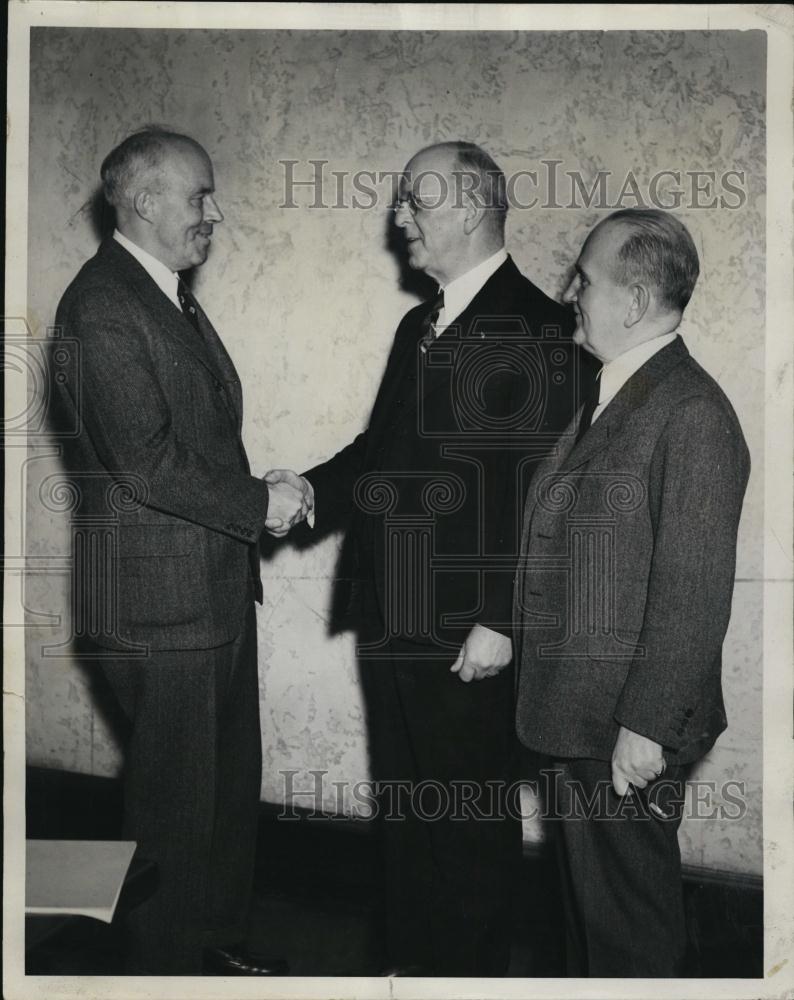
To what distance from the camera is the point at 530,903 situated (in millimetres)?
2686

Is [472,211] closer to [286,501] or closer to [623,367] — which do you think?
[623,367]

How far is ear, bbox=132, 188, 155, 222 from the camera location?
267 centimetres

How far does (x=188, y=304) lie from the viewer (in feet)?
8.88

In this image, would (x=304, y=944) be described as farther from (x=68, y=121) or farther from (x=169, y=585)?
(x=68, y=121)

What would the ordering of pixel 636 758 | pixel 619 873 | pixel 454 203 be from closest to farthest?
1. pixel 636 758
2. pixel 619 873
3. pixel 454 203

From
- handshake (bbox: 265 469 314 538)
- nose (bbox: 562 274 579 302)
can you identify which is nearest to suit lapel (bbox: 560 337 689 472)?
nose (bbox: 562 274 579 302)

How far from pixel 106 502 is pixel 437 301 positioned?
89 cm

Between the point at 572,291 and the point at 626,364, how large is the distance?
0.74 ft

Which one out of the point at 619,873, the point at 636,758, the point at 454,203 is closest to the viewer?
the point at 636,758

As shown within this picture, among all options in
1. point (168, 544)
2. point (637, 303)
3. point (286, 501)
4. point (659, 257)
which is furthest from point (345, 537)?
point (659, 257)

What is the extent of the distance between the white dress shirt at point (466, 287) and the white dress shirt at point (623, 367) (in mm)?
357

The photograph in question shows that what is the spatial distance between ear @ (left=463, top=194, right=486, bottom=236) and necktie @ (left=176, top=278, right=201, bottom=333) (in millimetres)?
659

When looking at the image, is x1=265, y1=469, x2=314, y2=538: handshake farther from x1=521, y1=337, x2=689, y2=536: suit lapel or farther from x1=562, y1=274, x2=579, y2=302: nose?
x1=562, y1=274, x2=579, y2=302: nose

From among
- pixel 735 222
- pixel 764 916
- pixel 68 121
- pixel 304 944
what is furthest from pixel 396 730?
pixel 68 121
